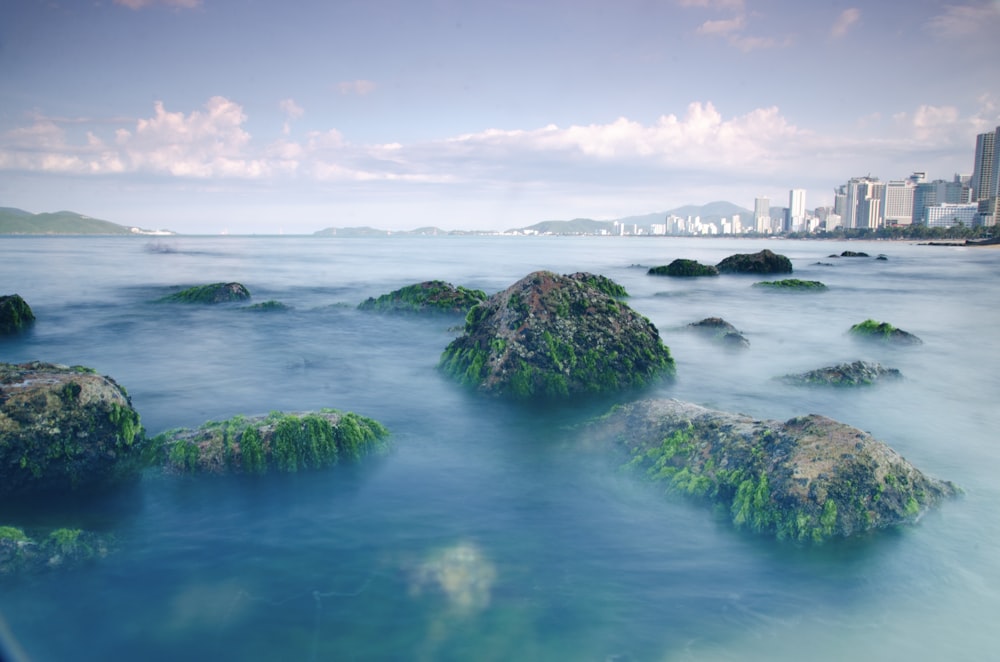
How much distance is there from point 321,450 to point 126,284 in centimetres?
2918

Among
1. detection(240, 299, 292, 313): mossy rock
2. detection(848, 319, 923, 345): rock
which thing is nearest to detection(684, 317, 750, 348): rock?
detection(848, 319, 923, 345): rock

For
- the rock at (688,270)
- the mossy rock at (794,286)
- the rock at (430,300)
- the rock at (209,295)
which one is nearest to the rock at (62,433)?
the rock at (430,300)

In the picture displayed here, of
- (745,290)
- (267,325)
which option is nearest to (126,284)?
(267,325)

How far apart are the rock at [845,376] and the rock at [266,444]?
7.73 meters

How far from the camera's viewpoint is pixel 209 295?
22.3m

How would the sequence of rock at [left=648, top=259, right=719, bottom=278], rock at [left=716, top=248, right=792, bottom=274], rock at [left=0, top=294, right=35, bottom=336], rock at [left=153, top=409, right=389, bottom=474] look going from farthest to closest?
1. rock at [left=716, top=248, right=792, bottom=274]
2. rock at [left=648, top=259, right=719, bottom=278]
3. rock at [left=0, top=294, right=35, bottom=336]
4. rock at [left=153, top=409, right=389, bottom=474]

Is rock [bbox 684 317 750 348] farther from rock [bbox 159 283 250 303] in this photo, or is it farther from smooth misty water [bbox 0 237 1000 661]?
rock [bbox 159 283 250 303]

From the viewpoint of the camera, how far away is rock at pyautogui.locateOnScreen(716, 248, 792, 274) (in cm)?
4175

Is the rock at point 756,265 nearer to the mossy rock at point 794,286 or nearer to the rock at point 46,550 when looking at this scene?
the mossy rock at point 794,286

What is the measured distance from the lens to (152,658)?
3.93m

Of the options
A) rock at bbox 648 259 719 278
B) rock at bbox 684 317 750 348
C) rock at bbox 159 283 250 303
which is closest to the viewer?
rock at bbox 684 317 750 348

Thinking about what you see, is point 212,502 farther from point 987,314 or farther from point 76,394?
point 987,314

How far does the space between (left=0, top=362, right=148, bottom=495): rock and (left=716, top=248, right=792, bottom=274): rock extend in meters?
40.6

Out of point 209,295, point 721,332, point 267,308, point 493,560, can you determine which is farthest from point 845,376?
point 209,295
